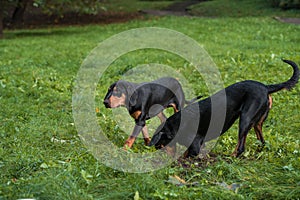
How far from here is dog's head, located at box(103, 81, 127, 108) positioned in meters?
5.25

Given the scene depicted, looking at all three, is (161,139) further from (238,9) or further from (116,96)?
(238,9)

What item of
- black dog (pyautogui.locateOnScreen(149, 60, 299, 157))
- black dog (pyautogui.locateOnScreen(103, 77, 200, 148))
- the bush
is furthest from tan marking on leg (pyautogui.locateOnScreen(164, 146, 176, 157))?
the bush

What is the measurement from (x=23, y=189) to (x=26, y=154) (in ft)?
4.38

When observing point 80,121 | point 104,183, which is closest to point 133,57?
point 80,121

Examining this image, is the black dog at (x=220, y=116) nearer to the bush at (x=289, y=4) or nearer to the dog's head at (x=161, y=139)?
the dog's head at (x=161, y=139)

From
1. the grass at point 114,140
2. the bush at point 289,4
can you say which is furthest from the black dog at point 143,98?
the bush at point 289,4

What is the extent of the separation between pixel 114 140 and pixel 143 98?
71 centimetres

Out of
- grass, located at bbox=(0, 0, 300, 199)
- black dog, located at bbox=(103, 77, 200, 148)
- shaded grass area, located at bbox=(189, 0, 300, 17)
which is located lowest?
grass, located at bbox=(0, 0, 300, 199)

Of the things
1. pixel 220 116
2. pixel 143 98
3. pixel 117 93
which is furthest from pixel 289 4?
pixel 117 93

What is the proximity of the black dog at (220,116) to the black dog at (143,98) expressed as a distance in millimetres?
485

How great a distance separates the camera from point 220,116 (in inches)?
203

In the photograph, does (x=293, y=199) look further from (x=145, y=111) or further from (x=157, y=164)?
(x=145, y=111)

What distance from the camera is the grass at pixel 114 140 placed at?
392cm

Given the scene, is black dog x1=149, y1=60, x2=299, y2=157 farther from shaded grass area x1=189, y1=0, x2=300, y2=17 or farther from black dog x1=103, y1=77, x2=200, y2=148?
shaded grass area x1=189, y1=0, x2=300, y2=17
